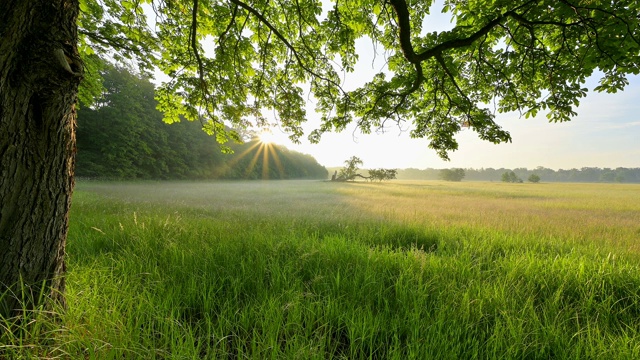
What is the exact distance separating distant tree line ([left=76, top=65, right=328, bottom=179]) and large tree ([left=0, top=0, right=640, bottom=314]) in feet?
63.1

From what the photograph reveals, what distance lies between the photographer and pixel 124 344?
1487 mm

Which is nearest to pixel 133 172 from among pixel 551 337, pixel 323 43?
pixel 323 43

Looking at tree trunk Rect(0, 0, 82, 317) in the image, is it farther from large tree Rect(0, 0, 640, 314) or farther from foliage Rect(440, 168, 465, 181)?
foliage Rect(440, 168, 465, 181)

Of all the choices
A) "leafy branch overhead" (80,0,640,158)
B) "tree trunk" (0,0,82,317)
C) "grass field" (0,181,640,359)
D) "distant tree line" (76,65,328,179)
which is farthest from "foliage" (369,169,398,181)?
"tree trunk" (0,0,82,317)

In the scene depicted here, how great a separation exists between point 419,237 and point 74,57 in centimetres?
599

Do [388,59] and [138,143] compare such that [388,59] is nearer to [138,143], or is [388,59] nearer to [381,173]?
[138,143]

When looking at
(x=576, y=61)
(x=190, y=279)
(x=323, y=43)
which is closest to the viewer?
(x=190, y=279)

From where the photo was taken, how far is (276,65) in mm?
6344

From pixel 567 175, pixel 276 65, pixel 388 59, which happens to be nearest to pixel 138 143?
pixel 276 65

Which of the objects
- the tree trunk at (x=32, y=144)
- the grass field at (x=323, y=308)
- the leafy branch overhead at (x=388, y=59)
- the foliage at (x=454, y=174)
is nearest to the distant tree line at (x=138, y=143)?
the leafy branch overhead at (x=388, y=59)

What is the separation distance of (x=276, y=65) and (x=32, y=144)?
5848 millimetres

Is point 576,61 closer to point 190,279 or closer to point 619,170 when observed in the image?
point 190,279

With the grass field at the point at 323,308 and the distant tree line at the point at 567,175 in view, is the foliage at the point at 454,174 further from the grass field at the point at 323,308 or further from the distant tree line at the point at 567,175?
the grass field at the point at 323,308

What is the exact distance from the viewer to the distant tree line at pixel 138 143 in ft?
90.6
